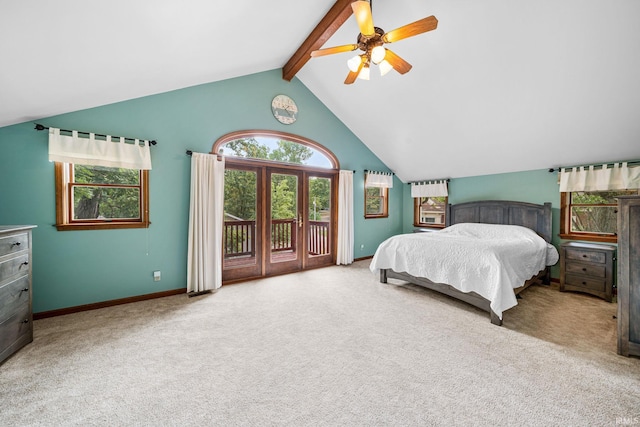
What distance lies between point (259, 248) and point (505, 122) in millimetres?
4377

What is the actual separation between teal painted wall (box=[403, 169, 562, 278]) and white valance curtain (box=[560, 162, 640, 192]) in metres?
0.22

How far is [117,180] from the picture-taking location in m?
3.16

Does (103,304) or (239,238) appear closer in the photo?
(103,304)

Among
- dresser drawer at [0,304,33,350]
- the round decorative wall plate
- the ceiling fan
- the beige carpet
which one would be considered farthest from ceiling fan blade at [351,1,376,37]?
dresser drawer at [0,304,33,350]

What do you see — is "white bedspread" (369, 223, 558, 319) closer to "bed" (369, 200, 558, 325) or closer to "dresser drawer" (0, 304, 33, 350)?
"bed" (369, 200, 558, 325)

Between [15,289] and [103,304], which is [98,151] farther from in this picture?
[103,304]

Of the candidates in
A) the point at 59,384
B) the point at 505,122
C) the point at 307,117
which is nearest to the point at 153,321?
the point at 59,384

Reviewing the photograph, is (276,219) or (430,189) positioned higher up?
(430,189)

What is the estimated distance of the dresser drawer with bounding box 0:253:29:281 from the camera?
191cm

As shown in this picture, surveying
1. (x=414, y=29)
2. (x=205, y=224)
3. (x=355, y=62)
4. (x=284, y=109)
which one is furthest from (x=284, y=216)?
(x=414, y=29)

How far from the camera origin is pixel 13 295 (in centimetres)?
202

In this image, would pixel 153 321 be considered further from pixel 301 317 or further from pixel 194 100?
pixel 194 100

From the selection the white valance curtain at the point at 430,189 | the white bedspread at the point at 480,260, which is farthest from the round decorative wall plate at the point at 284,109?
the white valance curtain at the point at 430,189

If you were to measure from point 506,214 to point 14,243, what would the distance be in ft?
21.6
